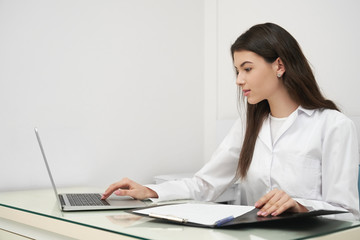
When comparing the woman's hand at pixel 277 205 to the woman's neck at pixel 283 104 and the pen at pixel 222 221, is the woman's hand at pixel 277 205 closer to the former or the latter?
the pen at pixel 222 221

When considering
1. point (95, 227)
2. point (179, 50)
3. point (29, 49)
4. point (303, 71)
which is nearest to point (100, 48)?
point (29, 49)

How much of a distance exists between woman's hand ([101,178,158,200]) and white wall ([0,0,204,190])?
0.93m

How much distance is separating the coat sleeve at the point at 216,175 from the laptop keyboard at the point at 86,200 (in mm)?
307

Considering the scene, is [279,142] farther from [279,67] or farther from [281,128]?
[279,67]

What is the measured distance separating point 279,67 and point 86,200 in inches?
36.6

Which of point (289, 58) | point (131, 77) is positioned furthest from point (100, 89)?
point (289, 58)

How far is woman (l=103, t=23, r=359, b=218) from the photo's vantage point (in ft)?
5.35

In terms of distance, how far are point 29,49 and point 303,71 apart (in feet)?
4.81

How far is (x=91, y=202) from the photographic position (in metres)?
1.56

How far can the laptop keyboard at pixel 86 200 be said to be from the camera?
5.01 feet

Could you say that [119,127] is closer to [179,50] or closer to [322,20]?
[179,50]

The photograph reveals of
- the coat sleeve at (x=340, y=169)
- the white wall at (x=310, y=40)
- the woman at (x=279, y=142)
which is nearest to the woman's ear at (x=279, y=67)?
the woman at (x=279, y=142)

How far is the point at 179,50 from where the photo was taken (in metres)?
3.30

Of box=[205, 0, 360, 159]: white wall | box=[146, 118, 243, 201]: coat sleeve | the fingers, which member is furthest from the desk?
box=[205, 0, 360, 159]: white wall
